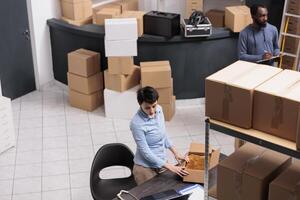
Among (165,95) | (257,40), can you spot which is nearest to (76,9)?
(165,95)

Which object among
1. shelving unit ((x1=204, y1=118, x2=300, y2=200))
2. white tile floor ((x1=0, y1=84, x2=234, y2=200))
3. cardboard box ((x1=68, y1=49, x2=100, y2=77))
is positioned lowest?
white tile floor ((x1=0, y1=84, x2=234, y2=200))

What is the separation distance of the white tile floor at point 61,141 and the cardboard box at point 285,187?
9.38ft

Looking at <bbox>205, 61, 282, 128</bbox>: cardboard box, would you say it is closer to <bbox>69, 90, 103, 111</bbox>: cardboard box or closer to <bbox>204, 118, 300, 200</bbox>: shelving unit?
<bbox>204, 118, 300, 200</bbox>: shelving unit

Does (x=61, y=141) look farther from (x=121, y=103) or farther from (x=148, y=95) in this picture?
(x=148, y=95)

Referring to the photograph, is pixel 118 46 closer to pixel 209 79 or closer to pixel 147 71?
pixel 147 71

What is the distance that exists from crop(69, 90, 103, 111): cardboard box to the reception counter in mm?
412

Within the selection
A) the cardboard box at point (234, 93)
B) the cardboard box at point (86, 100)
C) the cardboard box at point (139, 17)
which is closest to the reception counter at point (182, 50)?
the cardboard box at point (139, 17)

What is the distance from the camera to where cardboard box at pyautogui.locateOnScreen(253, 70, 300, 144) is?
2.46 metres

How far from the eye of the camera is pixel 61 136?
20.3ft

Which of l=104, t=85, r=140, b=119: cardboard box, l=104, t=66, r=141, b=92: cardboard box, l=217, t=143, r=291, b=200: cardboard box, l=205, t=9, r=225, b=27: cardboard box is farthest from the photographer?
l=205, t=9, r=225, b=27: cardboard box

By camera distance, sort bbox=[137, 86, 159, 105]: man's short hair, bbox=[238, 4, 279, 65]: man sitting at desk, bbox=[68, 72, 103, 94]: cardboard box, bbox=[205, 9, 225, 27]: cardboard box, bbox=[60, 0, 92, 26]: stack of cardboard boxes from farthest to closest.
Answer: bbox=[205, 9, 225, 27]: cardboard box
bbox=[60, 0, 92, 26]: stack of cardboard boxes
bbox=[68, 72, 103, 94]: cardboard box
bbox=[238, 4, 279, 65]: man sitting at desk
bbox=[137, 86, 159, 105]: man's short hair

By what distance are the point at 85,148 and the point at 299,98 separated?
3817 mm

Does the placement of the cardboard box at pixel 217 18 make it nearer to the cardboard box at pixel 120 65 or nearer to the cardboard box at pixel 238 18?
the cardboard box at pixel 238 18

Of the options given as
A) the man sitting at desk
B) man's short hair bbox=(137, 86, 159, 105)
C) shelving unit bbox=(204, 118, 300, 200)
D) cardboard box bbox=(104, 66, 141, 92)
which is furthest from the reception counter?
shelving unit bbox=(204, 118, 300, 200)
